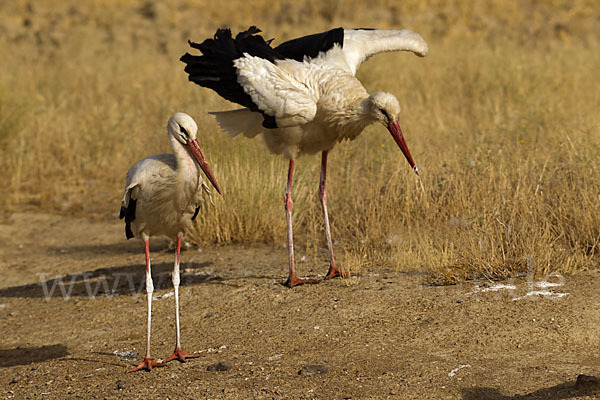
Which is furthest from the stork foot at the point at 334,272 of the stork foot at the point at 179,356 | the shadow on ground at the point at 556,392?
the shadow on ground at the point at 556,392

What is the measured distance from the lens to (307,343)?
192 inches

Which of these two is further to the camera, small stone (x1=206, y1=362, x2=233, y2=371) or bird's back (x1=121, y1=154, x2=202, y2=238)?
bird's back (x1=121, y1=154, x2=202, y2=238)

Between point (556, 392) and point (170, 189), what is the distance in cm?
251

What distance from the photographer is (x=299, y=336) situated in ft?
16.4

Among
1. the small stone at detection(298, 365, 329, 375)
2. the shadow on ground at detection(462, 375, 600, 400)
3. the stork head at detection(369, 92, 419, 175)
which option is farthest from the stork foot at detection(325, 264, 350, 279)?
the shadow on ground at detection(462, 375, 600, 400)

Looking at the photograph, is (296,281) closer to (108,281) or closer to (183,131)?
(183,131)

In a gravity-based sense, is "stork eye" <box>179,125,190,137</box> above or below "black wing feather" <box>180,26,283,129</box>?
below

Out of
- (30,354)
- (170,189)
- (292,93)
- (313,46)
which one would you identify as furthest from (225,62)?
(30,354)

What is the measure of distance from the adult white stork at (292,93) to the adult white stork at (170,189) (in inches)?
38.8

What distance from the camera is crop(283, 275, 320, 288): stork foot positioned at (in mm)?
5902

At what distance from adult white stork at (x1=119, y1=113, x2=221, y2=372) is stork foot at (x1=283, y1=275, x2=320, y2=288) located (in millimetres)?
1014

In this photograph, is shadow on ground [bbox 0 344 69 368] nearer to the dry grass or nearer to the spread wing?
the dry grass

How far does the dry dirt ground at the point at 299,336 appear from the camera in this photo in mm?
4156

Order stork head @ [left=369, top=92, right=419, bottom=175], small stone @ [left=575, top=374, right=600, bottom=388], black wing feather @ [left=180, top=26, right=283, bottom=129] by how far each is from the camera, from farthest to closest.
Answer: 1. black wing feather @ [left=180, top=26, right=283, bottom=129]
2. stork head @ [left=369, top=92, right=419, bottom=175]
3. small stone @ [left=575, top=374, right=600, bottom=388]
